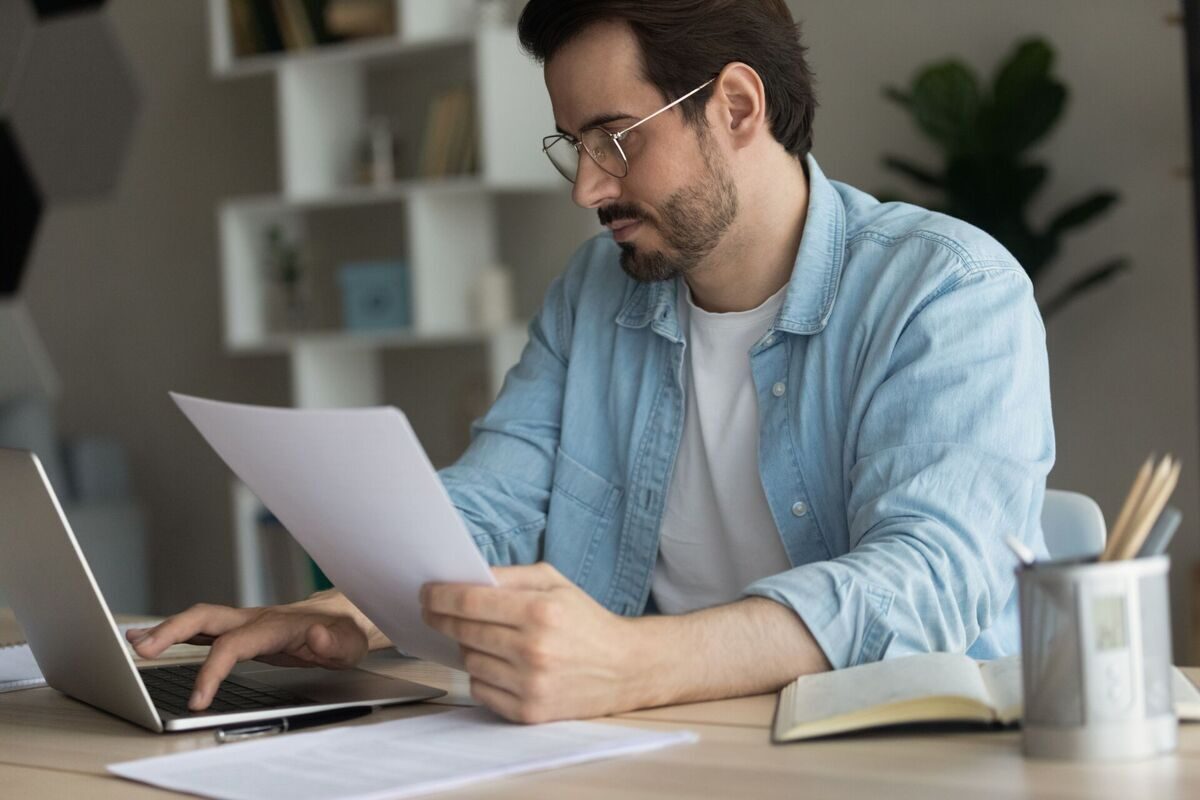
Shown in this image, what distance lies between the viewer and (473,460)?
1782 mm

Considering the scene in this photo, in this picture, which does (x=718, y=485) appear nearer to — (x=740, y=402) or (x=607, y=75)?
(x=740, y=402)

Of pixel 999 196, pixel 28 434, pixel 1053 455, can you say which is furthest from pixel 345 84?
pixel 1053 455

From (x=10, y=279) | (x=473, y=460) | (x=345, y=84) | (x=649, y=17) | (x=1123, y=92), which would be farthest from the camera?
(x=10, y=279)

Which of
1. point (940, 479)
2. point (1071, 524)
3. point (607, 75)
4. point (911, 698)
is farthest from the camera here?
point (607, 75)

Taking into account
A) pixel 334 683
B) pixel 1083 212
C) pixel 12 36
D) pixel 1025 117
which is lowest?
pixel 334 683

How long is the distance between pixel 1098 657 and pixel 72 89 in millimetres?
4879

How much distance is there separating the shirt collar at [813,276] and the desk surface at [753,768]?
1.76 ft

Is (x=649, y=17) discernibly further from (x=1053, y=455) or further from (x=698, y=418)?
(x=1053, y=455)

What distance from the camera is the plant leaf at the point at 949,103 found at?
3.35m

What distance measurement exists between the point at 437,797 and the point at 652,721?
22 cm

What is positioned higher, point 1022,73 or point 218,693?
point 1022,73

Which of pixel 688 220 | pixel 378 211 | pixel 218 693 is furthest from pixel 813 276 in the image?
pixel 378 211

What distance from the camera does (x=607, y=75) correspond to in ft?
5.40

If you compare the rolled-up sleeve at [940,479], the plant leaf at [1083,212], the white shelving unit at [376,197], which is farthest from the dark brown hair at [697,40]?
the white shelving unit at [376,197]
